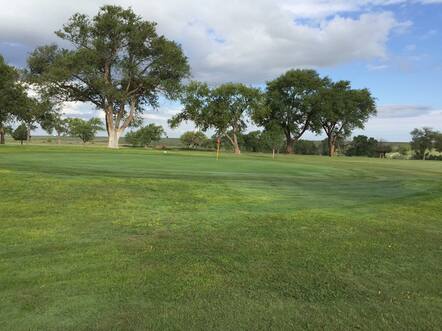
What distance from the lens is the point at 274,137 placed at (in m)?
60.9

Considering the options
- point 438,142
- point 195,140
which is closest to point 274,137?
point 438,142

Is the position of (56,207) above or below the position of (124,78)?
below

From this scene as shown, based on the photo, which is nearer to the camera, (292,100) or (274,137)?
(274,137)

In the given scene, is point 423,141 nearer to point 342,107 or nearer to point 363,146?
point 363,146

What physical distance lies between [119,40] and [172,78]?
6702 mm

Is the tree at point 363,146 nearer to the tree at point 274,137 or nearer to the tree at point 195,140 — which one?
the tree at point 274,137

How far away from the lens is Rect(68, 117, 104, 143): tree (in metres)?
98.5

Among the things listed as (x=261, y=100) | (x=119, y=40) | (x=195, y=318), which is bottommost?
(x=195, y=318)

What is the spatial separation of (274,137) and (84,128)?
178 feet

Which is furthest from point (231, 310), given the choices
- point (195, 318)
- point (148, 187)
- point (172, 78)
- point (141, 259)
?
point (172, 78)

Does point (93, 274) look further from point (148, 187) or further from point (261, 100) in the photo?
point (261, 100)

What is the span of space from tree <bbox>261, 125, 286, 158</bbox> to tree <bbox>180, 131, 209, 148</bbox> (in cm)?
2904

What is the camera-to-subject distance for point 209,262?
223 inches

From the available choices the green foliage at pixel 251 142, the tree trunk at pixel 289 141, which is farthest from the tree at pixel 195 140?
the tree trunk at pixel 289 141
